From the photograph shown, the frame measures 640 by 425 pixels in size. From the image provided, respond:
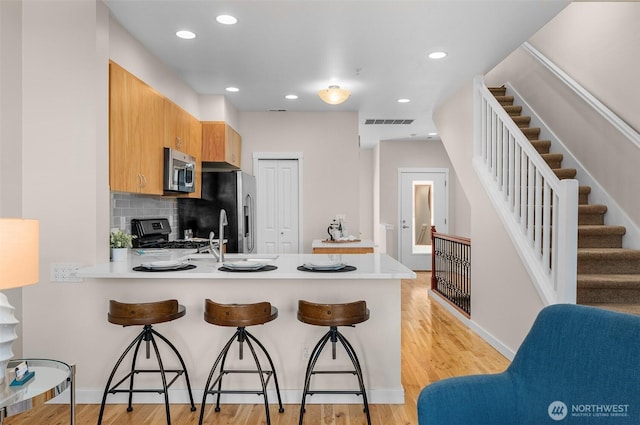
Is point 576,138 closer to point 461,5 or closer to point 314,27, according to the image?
point 461,5

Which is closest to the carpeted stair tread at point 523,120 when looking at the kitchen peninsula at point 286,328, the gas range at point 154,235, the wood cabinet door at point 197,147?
the kitchen peninsula at point 286,328

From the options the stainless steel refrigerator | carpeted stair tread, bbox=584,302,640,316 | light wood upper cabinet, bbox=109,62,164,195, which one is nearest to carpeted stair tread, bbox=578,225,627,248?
carpeted stair tread, bbox=584,302,640,316

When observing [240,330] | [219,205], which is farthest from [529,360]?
[219,205]

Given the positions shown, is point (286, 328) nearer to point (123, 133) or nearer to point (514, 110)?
point (123, 133)

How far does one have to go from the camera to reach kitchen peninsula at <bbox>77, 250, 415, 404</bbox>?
2.94 metres

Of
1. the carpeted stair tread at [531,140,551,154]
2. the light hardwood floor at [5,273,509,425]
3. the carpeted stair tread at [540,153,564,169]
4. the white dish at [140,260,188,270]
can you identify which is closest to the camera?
the light hardwood floor at [5,273,509,425]

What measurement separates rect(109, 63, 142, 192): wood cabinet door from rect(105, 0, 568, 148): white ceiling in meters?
0.47

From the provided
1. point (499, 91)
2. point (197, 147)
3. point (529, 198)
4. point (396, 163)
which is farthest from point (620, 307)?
point (396, 163)

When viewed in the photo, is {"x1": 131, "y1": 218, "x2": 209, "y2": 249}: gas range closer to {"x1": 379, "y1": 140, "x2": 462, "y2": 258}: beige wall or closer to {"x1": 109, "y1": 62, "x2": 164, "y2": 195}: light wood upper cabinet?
{"x1": 109, "y1": 62, "x2": 164, "y2": 195}: light wood upper cabinet

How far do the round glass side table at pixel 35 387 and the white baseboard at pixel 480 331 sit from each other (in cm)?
328

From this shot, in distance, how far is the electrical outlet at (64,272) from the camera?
2.87m

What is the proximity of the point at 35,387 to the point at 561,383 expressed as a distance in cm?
200

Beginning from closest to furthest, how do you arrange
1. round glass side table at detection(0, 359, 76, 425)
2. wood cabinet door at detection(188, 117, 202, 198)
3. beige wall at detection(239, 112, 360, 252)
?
round glass side table at detection(0, 359, 76, 425)
wood cabinet door at detection(188, 117, 202, 198)
beige wall at detection(239, 112, 360, 252)

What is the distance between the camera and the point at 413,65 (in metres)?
4.24
